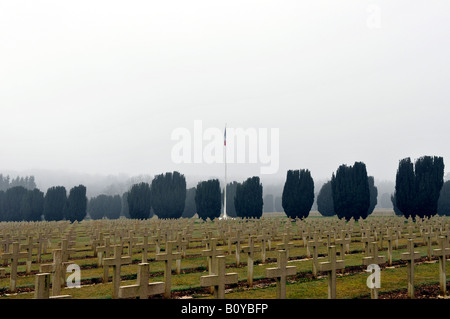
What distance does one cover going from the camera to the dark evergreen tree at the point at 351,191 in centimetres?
4012

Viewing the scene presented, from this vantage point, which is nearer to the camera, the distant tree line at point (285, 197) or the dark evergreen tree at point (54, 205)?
the distant tree line at point (285, 197)

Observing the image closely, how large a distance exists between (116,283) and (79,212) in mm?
48751

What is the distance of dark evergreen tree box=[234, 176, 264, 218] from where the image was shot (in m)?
47.8

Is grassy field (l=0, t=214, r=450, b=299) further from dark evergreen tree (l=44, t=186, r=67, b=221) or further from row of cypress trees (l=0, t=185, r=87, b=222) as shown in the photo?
dark evergreen tree (l=44, t=186, r=67, b=221)

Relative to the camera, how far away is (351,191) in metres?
40.5

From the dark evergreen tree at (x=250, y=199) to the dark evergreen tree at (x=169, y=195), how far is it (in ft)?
31.3

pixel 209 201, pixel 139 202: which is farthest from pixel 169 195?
pixel 209 201

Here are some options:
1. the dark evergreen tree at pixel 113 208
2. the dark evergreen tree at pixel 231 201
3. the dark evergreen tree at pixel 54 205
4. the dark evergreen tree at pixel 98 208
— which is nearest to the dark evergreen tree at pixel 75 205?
the dark evergreen tree at pixel 54 205

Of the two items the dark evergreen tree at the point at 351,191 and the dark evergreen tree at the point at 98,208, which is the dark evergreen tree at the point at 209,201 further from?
the dark evergreen tree at the point at 98,208

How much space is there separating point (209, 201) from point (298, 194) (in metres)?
12.3

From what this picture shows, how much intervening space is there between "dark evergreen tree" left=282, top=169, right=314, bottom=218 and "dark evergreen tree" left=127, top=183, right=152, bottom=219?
21586 millimetres

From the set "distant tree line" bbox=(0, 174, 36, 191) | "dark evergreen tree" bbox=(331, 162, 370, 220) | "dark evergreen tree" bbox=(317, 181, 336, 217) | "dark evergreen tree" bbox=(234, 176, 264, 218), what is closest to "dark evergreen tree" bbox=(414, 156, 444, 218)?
"dark evergreen tree" bbox=(331, 162, 370, 220)

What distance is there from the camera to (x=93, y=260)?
15.2 meters
